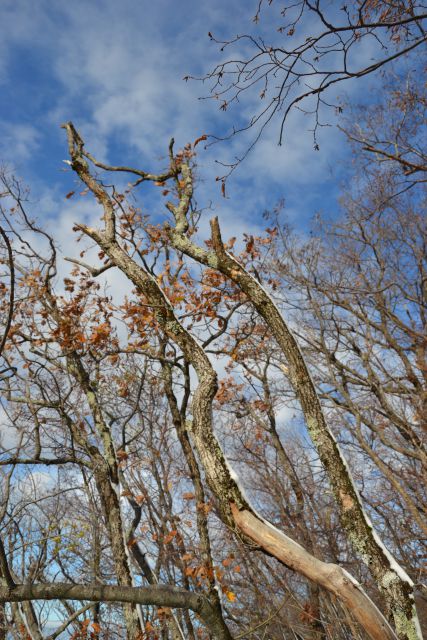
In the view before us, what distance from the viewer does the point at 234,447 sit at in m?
12.8

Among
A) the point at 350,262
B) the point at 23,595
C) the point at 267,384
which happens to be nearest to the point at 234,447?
the point at 267,384

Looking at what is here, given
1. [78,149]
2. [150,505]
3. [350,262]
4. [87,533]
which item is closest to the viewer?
[78,149]

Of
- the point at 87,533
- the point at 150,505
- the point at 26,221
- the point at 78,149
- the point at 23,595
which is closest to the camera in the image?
the point at 23,595

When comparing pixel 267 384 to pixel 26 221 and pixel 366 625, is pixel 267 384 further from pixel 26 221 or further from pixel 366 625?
pixel 366 625

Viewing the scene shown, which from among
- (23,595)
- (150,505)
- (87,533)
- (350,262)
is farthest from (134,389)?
(350,262)

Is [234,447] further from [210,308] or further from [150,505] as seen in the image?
[210,308]

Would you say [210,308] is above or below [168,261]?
below

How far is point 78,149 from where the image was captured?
24.7 ft

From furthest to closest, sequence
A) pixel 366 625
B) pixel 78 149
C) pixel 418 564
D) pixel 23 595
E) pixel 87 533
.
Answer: pixel 418 564 → pixel 87 533 → pixel 78 149 → pixel 23 595 → pixel 366 625

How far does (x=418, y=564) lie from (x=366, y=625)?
9.39 meters

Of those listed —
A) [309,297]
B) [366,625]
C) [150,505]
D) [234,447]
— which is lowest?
[366,625]

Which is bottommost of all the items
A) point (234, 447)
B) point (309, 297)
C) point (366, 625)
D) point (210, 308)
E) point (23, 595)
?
point (366, 625)

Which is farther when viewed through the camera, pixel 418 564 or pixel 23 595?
pixel 418 564

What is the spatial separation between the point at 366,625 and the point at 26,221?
317 inches
